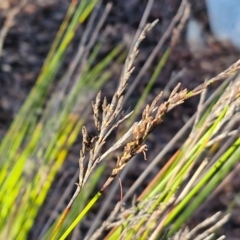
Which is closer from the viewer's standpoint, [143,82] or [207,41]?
[143,82]

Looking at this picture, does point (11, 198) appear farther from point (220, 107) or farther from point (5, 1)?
point (5, 1)

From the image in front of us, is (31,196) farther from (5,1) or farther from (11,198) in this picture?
(5,1)

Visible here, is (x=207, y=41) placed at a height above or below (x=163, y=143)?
above

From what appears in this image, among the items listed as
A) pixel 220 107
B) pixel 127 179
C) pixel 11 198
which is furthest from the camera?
pixel 127 179

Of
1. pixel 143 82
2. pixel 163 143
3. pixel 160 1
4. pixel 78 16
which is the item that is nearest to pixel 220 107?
pixel 78 16

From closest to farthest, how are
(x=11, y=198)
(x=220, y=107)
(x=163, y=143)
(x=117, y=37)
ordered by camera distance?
(x=220, y=107) → (x=11, y=198) → (x=163, y=143) → (x=117, y=37)

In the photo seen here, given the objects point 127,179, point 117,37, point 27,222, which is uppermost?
point 117,37

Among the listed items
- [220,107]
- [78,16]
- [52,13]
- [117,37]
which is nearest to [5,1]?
[52,13]
